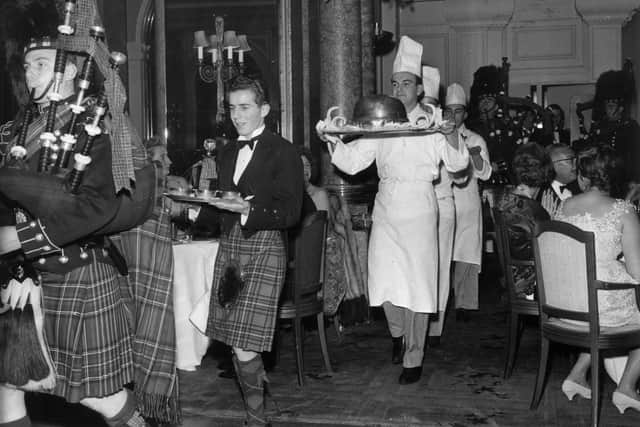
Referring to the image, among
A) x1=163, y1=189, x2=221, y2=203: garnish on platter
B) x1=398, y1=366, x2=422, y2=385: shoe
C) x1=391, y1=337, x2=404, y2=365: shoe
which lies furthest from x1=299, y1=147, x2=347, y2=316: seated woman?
x1=163, y1=189, x2=221, y2=203: garnish on platter

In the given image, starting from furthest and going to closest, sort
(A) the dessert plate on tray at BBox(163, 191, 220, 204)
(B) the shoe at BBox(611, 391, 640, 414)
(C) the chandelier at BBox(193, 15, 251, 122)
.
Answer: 1. (C) the chandelier at BBox(193, 15, 251, 122)
2. (B) the shoe at BBox(611, 391, 640, 414)
3. (A) the dessert plate on tray at BBox(163, 191, 220, 204)

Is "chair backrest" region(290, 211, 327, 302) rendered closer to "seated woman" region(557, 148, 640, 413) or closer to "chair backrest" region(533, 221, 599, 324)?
"chair backrest" region(533, 221, 599, 324)

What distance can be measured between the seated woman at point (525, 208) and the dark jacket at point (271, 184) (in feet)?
5.61

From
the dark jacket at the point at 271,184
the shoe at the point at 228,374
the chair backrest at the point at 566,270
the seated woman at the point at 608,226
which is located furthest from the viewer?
the shoe at the point at 228,374

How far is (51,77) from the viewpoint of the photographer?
269 centimetres

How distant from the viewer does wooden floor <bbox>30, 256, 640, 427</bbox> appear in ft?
13.6

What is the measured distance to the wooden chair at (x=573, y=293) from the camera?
3.85 metres

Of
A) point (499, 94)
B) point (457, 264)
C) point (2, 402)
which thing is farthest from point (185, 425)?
point (499, 94)

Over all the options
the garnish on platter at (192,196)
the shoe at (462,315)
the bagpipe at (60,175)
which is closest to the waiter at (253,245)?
the garnish on platter at (192,196)

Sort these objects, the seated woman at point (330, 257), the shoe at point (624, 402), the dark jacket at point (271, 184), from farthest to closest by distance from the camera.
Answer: the seated woman at point (330, 257), the shoe at point (624, 402), the dark jacket at point (271, 184)

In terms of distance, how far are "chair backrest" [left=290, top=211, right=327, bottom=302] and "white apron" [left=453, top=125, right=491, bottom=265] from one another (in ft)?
6.64

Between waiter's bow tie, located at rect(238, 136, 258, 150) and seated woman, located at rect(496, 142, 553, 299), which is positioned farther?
seated woman, located at rect(496, 142, 553, 299)

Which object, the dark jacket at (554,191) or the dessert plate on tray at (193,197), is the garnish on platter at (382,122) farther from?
the dark jacket at (554,191)

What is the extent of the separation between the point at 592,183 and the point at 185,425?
→ 89.1 inches
